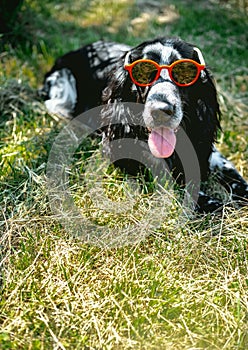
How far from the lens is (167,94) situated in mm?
3025

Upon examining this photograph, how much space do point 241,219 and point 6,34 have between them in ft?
11.6

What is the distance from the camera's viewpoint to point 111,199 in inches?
126

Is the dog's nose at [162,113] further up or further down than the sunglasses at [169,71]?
further down

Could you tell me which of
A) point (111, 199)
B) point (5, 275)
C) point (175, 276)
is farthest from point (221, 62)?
point (5, 275)

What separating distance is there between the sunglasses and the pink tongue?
306 mm

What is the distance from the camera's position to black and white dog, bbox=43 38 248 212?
10.0ft

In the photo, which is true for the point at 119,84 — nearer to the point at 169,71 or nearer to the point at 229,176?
the point at 169,71

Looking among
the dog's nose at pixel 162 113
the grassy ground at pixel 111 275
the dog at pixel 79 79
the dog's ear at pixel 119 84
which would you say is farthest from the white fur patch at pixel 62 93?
the dog's nose at pixel 162 113

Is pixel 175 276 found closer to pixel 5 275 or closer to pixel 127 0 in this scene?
pixel 5 275

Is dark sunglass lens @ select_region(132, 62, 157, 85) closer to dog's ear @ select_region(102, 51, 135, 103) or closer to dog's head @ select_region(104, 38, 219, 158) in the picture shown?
dog's head @ select_region(104, 38, 219, 158)

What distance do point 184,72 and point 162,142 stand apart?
1.49 ft

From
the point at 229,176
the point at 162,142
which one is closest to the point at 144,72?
the point at 162,142

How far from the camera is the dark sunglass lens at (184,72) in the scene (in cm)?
304

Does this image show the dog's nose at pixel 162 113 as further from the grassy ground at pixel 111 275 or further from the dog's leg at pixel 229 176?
the dog's leg at pixel 229 176
